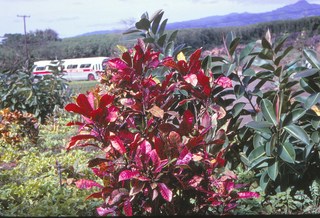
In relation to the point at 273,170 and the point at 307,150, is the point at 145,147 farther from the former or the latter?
the point at 307,150

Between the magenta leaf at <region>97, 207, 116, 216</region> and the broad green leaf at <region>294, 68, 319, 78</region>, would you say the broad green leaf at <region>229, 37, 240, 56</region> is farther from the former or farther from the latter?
the magenta leaf at <region>97, 207, 116, 216</region>

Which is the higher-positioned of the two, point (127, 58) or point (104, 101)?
point (127, 58)

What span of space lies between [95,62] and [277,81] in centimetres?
1993

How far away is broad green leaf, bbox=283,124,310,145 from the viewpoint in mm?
1970

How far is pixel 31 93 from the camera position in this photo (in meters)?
6.23

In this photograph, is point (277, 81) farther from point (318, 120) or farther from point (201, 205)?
point (201, 205)

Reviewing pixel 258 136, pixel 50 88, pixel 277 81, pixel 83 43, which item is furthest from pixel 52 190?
pixel 83 43

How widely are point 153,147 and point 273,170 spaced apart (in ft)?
2.15

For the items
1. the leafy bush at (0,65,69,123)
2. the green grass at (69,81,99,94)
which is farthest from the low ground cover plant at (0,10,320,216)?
the green grass at (69,81,99,94)

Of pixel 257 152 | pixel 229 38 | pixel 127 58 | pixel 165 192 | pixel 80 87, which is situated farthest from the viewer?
pixel 80 87

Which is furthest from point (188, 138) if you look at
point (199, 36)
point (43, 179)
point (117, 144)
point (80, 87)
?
point (199, 36)

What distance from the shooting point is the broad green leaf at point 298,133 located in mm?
1970

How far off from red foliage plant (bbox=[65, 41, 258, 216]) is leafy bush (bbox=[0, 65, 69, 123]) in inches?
173

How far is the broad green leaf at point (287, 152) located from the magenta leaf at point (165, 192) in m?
0.66
